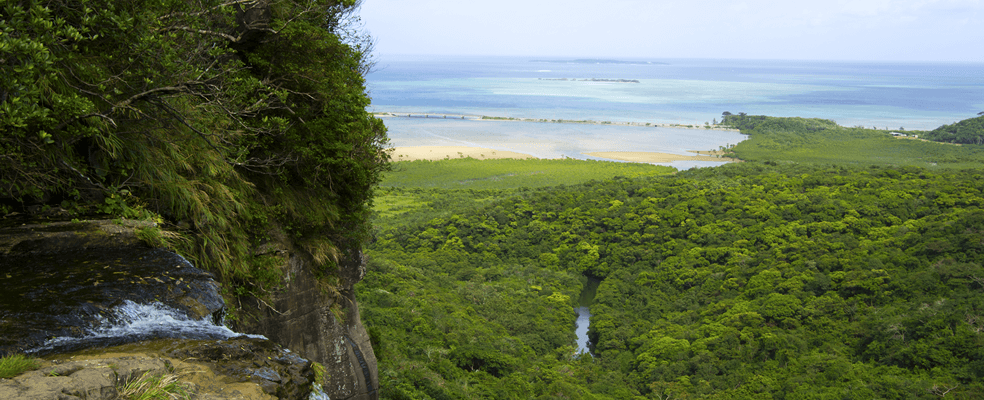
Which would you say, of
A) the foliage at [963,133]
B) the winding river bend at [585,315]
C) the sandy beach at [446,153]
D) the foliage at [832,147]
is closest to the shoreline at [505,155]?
the sandy beach at [446,153]

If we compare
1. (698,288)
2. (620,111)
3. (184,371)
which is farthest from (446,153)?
(184,371)

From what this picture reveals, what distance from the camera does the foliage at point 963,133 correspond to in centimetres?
8112

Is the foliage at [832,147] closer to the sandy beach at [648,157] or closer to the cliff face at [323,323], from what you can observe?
the sandy beach at [648,157]

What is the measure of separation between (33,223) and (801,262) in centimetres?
3596

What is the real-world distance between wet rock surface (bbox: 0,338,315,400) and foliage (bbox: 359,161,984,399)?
14304 millimetres

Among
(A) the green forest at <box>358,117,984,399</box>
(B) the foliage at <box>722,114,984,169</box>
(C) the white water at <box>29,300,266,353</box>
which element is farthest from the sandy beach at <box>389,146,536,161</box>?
(C) the white water at <box>29,300,266,353</box>

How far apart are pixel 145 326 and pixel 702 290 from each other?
34.0m

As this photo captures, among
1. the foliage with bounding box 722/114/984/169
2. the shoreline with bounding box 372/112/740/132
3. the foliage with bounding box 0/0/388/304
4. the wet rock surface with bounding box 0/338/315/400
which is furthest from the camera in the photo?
the shoreline with bounding box 372/112/740/132

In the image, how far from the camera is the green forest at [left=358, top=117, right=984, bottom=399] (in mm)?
25531

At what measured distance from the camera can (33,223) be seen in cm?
696

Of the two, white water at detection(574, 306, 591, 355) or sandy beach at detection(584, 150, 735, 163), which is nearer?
white water at detection(574, 306, 591, 355)

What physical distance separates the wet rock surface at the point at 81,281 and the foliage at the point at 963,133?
100972 millimetres

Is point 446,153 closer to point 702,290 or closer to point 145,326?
point 702,290

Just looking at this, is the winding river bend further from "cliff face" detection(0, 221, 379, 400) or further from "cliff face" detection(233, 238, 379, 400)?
"cliff face" detection(0, 221, 379, 400)
